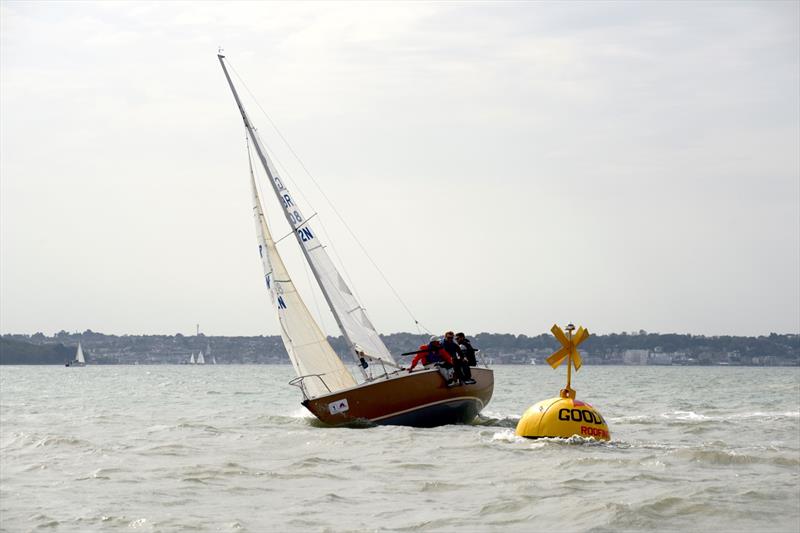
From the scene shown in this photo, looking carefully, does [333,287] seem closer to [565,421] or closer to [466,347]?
[466,347]

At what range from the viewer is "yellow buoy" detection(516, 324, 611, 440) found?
1730cm

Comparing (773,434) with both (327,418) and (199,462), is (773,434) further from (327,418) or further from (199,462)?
(199,462)

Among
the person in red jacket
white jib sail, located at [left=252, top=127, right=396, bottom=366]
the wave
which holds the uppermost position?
white jib sail, located at [left=252, top=127, right=396, bottom=366]

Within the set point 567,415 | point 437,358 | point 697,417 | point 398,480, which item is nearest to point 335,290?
point 437,358

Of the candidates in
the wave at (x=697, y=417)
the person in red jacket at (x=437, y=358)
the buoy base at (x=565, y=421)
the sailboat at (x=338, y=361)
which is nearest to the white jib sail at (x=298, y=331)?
the sailboat at (x=338, y=361)

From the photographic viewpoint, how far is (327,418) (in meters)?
22.0

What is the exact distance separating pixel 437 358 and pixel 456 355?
→ 393mm

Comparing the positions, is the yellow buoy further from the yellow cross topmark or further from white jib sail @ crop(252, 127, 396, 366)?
white jib sail @ crop(252, 127, 396, 366)

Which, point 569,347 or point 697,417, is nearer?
point 569,347

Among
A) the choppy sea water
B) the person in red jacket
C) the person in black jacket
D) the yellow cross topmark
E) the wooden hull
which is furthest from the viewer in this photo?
the person in black jacket

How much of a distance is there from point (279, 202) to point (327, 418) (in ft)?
16.4

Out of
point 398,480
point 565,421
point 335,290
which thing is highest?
point 335,290

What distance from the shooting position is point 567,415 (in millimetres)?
17609

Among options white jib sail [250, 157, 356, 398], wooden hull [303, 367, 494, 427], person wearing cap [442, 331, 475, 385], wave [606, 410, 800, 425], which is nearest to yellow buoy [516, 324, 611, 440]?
wooden hull [303, 367, 494, 427]
